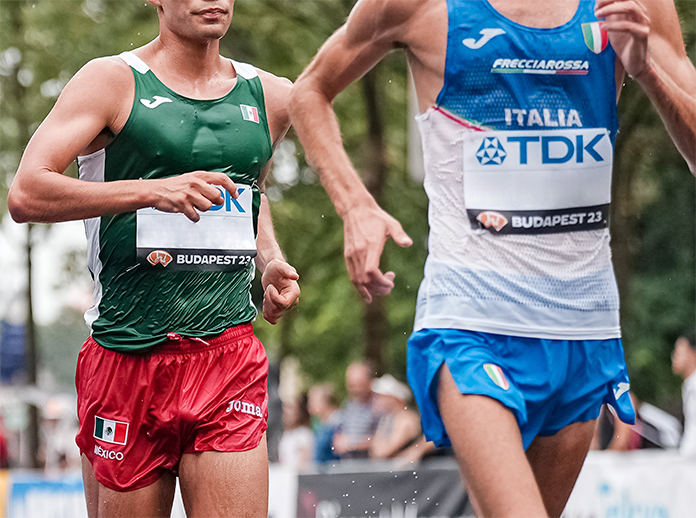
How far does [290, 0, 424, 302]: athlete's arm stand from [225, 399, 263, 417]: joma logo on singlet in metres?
0.84

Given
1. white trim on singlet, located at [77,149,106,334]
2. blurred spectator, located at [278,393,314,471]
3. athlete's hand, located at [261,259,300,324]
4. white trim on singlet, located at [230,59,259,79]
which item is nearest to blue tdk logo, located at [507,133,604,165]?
athlete's hand, located at [261,259,300,324]

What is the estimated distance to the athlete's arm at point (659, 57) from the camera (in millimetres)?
3199

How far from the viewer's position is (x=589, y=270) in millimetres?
3633

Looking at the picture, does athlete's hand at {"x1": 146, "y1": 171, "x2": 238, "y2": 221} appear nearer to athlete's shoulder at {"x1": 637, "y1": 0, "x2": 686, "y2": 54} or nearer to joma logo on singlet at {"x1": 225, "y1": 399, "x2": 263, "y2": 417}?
joma logo on singlet at {"x1": 225, "y1": 399, "x2": 263, "y2": 417}

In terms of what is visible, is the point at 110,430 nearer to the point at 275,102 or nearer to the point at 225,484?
the point at 225,484

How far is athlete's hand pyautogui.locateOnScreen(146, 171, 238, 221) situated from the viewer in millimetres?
3238

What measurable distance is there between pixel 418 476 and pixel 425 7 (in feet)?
20.2

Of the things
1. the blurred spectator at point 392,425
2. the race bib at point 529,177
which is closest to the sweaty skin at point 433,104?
the race bib at point 529,177

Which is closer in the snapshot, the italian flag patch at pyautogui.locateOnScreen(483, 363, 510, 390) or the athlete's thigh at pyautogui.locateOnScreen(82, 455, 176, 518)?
the italian flag patch at pyautogui.locateOnScreen(483, 363, 510, 390)

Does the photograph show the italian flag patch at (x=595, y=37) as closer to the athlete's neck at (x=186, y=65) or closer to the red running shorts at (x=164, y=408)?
the athlete's neck at (x=186, y=65)

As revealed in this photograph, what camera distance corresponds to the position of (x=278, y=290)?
3.87 metres

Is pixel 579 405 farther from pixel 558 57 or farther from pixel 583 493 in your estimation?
pixel 583 493

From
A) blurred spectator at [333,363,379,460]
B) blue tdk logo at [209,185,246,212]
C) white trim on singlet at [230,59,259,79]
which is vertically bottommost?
blurred spectator at [333,363,379,460]

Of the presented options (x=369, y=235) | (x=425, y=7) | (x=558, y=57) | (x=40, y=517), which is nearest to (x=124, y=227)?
(x=369, y=235)
